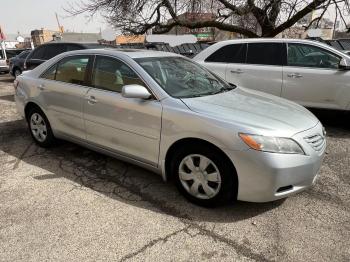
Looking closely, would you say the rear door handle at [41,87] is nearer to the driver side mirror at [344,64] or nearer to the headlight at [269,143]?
the headlight at [269,143]

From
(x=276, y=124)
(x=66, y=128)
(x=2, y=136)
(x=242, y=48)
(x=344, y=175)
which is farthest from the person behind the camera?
(x=242, y=48)

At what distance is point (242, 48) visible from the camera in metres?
6.46

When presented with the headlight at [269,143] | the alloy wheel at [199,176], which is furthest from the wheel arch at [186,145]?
the headlight at [269,143]

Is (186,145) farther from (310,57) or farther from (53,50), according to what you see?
(53,50)

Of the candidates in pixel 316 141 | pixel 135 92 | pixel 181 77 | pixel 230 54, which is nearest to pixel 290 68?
pixel 230 54

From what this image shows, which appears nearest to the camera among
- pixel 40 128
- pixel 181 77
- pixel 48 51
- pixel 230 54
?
pixel 181 77

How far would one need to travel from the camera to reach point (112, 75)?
3.89 metres

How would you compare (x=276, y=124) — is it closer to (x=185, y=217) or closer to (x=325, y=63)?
(x=185, y=217)

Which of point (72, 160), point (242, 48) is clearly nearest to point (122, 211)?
point (72, 160)

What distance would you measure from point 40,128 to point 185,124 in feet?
9.02

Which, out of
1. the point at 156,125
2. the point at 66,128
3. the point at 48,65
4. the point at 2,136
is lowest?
the point at 2,136

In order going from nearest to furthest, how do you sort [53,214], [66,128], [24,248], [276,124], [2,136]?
[24,248] → [276,124] → [53,214] → [66,128] → [2,136]

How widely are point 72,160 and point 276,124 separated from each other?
2827 millimetres

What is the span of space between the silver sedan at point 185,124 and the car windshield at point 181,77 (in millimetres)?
15
